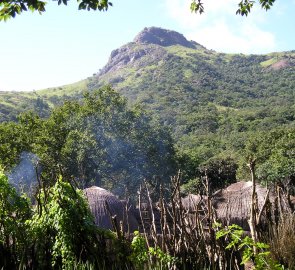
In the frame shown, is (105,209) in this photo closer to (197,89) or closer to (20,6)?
(20,6)

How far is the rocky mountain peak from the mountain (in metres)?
8.29

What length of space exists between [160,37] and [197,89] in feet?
268

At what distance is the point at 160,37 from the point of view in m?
169

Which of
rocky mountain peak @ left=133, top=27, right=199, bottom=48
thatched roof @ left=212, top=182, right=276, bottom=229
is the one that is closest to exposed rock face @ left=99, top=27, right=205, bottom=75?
rocky mountain peak @ left=133, top=27, right=199, bottom=48

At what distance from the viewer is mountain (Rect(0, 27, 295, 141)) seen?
2682 inches

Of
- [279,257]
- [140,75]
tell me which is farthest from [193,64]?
[279,257]

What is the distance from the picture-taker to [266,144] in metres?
36.6

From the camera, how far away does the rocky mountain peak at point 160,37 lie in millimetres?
166875

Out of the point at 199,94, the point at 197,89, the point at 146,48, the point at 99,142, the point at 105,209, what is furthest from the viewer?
the point at 146,48

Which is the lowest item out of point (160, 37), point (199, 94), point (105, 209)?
point (105, 209)

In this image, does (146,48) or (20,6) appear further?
(146,48)

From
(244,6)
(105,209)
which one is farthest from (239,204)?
A: (244,6)

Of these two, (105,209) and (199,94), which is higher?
(199,94)

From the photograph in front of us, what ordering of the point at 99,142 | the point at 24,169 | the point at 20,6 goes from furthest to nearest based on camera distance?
the point at 99,142 → the point at 24,169 → the point at 20,6
